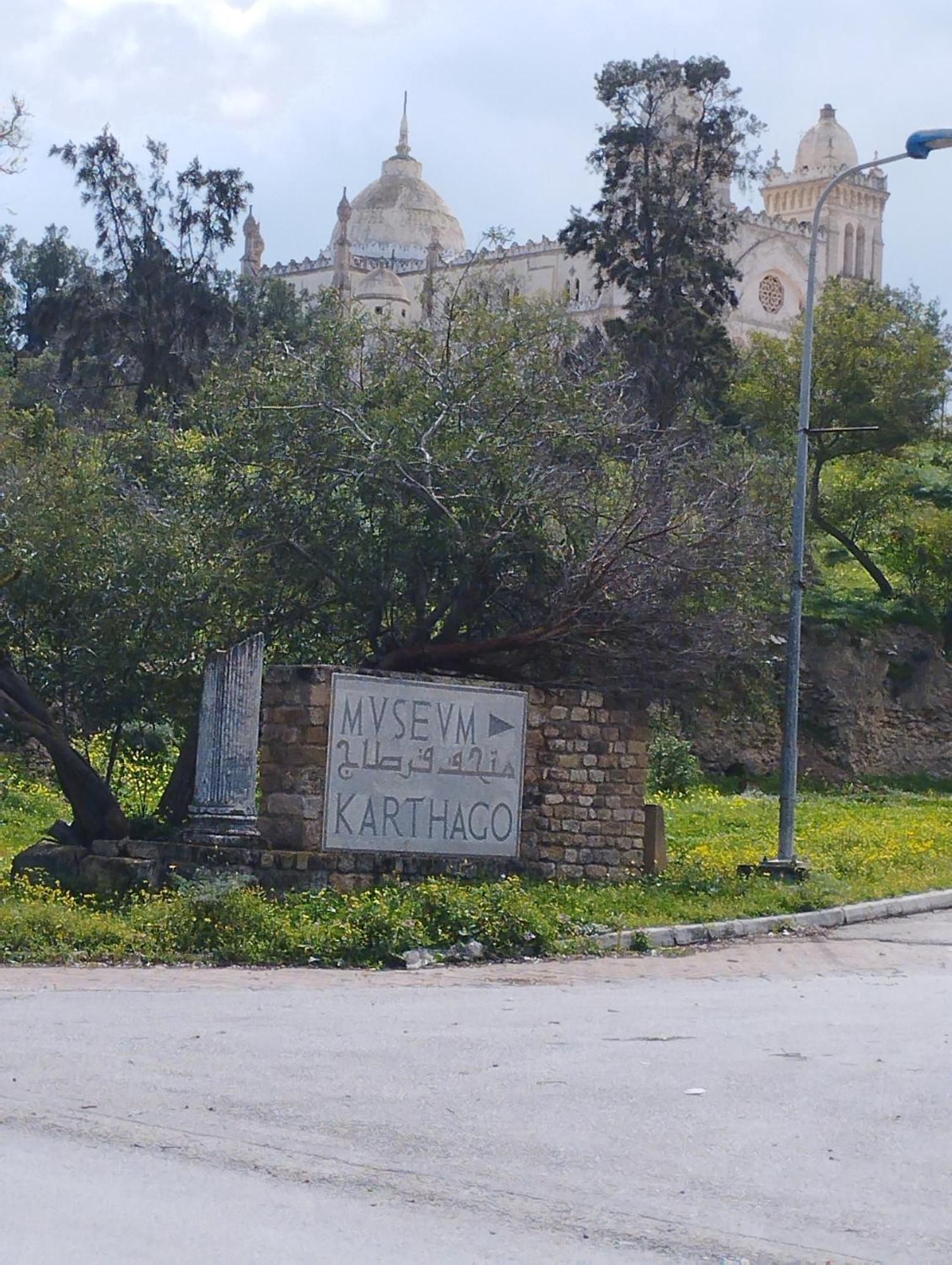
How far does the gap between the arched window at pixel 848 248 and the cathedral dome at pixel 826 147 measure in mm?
3772

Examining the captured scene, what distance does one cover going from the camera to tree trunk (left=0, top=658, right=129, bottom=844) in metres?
16.3

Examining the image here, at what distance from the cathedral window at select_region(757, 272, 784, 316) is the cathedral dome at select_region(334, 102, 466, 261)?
731 inches

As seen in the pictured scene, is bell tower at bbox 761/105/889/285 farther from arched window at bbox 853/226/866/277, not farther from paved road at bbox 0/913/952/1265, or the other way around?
paved road at bbox 0/913/952/1265

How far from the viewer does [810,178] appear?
112 metres

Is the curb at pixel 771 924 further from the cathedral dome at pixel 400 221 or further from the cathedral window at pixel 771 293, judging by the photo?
the cathedral dome at pixel 400 221

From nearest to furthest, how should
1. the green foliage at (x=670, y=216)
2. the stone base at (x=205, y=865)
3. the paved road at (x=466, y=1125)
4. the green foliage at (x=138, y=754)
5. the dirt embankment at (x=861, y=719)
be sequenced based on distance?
the paved road at (x=466, y=1125) → the stone base at (x=205, y=865) → the green foliage at (x=138, y=754) → the dirt embankment at (x=861, y=719) → the green foliage at (x=670, y=216)

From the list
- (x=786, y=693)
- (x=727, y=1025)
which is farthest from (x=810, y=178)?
(x=727, y=1025)

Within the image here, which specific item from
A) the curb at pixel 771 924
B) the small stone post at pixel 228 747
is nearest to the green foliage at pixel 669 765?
the curb at pixel 771 924

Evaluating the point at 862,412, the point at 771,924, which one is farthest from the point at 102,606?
the point at 862,412

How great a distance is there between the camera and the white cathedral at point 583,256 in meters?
82.4

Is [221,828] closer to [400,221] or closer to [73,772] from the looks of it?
[73,772]

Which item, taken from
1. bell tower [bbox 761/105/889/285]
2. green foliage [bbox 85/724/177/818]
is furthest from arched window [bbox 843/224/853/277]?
green foliage [bbox 85/724/177/818]

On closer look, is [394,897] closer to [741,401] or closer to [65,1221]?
[65,1221]

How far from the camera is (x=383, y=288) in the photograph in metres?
81.7
